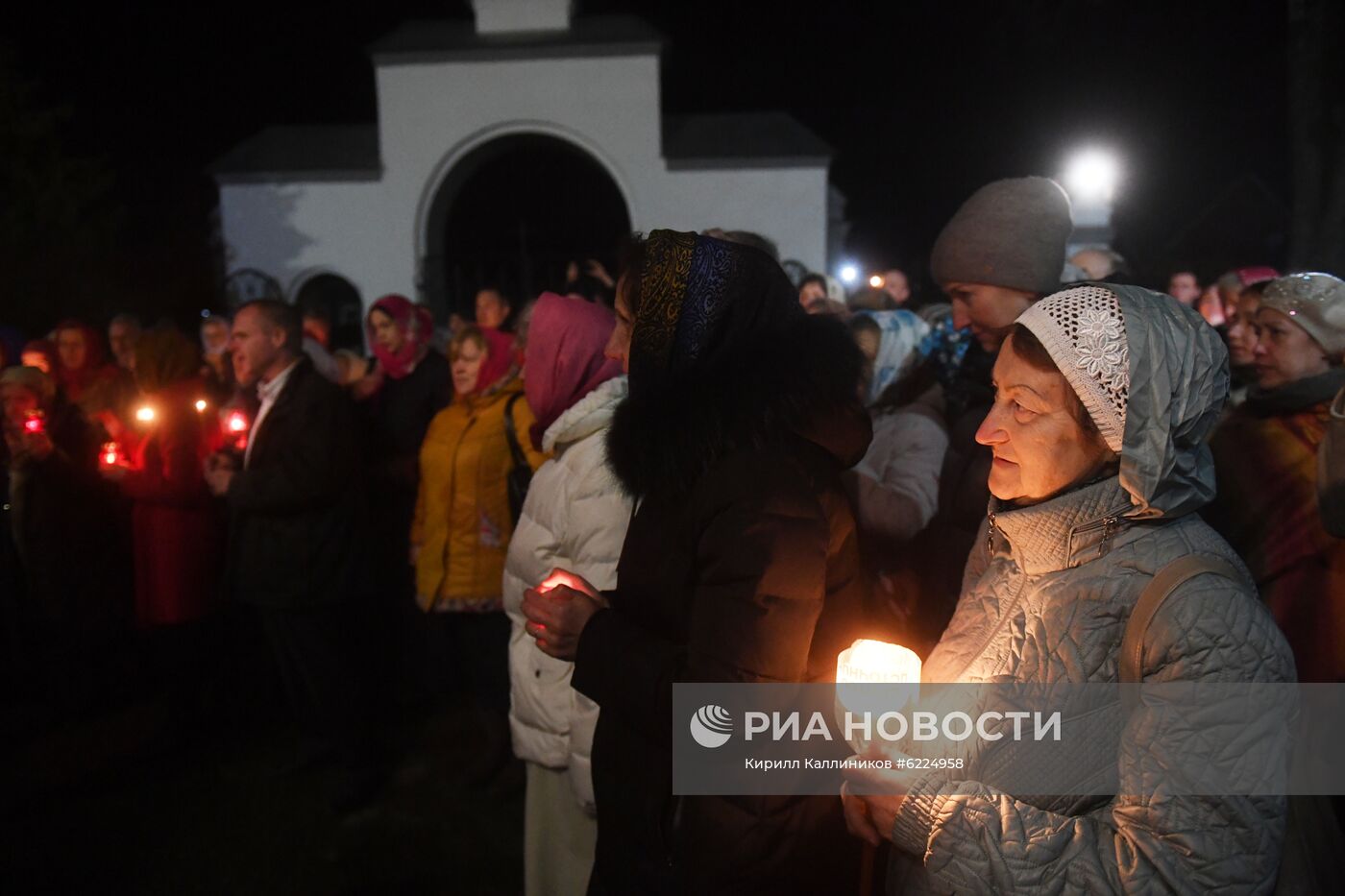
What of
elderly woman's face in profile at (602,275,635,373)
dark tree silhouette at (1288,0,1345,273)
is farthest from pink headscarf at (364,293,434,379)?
dark tree silhouette at (1288,0,1345,273)

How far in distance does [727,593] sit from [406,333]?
5.19m

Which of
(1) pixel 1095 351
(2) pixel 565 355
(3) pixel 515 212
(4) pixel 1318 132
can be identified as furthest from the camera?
(3) pixel 515 212

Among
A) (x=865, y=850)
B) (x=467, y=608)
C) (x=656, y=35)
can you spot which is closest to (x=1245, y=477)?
(x=865, y=850)

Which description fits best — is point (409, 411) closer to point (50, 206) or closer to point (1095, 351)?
point (1095, 351)

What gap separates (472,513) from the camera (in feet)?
13.9

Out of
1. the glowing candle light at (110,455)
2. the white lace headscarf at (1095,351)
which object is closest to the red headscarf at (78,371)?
the glowing candle light at (110,455)

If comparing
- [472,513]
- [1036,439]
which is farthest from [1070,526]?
[472,513]

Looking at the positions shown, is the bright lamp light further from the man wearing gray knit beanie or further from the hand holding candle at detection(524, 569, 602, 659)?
the hand holding candle at detection(524, 569, 602, 659)

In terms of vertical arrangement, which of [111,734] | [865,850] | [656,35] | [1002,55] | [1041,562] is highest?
[656,35]

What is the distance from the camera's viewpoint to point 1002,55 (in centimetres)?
1335

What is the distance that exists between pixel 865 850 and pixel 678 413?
95cm

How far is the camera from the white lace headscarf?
1447 millimetres

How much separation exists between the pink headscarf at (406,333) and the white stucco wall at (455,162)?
13845 millimetres

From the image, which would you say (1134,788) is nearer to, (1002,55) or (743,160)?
(1002,55)
